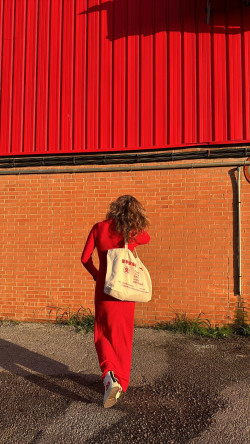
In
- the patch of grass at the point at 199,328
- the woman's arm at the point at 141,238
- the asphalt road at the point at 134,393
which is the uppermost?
the woman's arm at the point at 141,238

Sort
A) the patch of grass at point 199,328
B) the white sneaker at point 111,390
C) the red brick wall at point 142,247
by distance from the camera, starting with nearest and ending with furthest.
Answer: the white sneaker at point 111,390
the patch of grass at point 199,328
the red brick wall at point 142,247

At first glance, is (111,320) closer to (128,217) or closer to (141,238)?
(141,238)

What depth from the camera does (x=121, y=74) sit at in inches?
231

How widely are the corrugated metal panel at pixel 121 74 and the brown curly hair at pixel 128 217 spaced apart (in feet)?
8.97

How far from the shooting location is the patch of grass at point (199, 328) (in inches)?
198

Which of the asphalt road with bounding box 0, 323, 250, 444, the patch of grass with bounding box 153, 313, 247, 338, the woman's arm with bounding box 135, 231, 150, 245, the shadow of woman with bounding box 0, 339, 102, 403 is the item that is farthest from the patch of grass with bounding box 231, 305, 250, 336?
the woman's arm with bounding box 135, 231, 150, 245

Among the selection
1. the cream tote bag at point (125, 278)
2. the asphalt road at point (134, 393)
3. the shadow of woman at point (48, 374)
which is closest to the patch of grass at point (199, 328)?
the asphalt road at point (134, 393)

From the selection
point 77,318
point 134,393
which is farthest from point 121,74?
→ point 134,393

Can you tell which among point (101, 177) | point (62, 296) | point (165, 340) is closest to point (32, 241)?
point (62, 296)

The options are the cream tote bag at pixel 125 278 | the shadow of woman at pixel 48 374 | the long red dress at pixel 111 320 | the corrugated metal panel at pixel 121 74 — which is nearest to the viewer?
the cream tote bag at pixel 125 278

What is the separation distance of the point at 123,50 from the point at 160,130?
1.46m

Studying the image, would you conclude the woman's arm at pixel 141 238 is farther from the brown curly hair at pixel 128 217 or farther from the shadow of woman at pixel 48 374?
the shadow of woman at pixel 48 374

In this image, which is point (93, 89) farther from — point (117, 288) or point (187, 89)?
point (117, 288)

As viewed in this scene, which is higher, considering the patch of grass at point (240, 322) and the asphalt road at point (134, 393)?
the patch of grass at point (240, 322)
